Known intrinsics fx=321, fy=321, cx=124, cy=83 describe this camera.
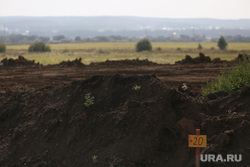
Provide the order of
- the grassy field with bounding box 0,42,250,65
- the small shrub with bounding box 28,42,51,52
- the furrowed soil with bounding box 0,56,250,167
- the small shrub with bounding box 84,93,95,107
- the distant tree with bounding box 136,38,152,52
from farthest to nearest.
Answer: the distant tree with bounding box 136,38,152,52 < the small shrub with bounding box 28,42,51,52 < the grassy field with bounding box 0,42,250,65 < the small shrub with bounding box 84,93,95,107 < the furrowed soil with bounding box 0,56,250,167

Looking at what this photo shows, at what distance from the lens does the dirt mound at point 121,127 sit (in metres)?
6.70

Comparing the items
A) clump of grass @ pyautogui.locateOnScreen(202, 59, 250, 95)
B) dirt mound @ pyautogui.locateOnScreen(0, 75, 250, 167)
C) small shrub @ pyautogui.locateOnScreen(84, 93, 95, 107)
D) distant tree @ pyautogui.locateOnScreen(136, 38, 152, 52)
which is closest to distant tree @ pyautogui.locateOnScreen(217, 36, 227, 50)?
distant tree @ pyautogui.locateOnScreen(136, 38, 152, 52)

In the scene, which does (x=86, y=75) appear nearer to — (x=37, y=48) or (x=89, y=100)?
(x=89, y=100)

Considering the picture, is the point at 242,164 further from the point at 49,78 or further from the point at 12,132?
the point at 49,78

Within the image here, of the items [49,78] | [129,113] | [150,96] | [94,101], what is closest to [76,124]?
[94,101]

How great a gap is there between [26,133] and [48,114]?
76cm

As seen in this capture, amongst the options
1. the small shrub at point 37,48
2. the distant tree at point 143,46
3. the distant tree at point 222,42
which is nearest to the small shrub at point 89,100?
the distant tree at point 143,46

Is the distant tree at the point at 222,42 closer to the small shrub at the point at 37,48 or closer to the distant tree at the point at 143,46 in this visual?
the distant tree at the point at 143,46

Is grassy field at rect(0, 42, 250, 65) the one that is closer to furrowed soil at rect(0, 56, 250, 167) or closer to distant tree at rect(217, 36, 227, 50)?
distant tree at rect(217, 36, 227, 50)

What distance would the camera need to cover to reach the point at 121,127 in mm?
7332

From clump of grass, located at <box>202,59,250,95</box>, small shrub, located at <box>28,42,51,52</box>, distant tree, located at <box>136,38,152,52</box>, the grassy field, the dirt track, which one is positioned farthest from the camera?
distant tree, located at <box>136,38,152,52</box>

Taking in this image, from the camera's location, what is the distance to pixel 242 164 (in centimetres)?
614

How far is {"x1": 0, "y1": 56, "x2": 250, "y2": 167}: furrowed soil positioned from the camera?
668 cm

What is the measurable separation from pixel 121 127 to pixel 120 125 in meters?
0.06
